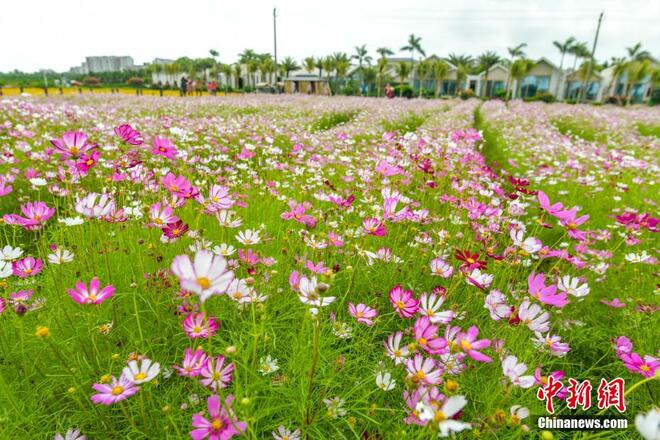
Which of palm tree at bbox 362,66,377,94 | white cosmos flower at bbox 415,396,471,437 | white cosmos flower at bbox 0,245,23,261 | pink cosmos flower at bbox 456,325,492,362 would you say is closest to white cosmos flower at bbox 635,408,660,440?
white cosmos flower at bbox 415,396,471,437

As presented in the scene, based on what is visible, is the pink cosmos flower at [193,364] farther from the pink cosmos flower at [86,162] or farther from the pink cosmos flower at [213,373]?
the pink cosmos flower at [86,162]

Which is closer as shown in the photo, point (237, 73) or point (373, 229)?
point (373, 229)

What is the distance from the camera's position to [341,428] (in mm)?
1212

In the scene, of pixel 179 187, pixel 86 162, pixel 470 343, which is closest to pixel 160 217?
pixel 179 187

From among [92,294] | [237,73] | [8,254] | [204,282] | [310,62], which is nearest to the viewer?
[204,282]

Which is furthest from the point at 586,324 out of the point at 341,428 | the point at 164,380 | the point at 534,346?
the point at 164,380

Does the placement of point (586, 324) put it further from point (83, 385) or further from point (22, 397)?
point (22, 397)

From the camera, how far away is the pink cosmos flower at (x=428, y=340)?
3.12ft

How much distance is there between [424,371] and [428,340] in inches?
3.6

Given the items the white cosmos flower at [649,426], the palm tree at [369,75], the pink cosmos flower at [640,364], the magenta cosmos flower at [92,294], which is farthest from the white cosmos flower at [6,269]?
the palm tree at [369,75]

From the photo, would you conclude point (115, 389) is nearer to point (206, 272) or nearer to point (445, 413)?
→ point (206, 272)

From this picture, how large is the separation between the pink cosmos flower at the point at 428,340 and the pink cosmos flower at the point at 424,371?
0.05m

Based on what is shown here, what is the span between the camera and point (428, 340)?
999 mm

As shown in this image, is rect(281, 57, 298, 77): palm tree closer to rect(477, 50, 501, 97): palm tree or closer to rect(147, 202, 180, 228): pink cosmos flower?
rect(477, 50, 501, 97): palm tree
